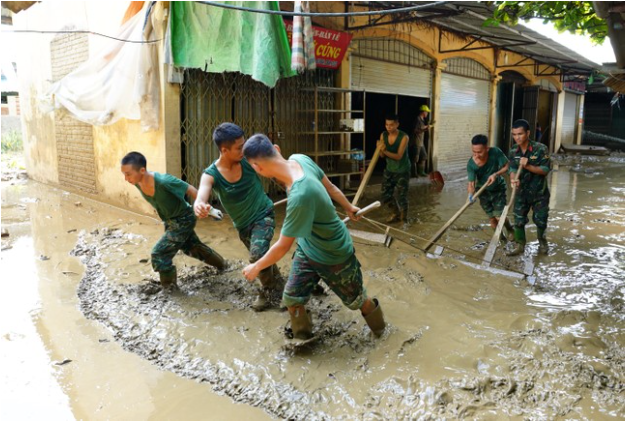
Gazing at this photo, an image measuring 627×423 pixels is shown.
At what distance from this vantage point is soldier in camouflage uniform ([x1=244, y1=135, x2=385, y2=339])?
282 cm

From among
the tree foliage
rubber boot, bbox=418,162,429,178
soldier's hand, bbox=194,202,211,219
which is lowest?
rubber boot, bbox=418,162,429,178

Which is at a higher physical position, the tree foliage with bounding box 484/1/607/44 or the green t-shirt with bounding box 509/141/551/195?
the tree foliage with bounding box 484/1/607/44

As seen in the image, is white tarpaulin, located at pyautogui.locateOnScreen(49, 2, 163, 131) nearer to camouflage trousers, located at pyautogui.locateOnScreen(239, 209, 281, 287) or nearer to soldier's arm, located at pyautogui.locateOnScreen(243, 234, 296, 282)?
camouflage trousers, located at pyautogui.locateOnScreen(239, 209, 281, 287)

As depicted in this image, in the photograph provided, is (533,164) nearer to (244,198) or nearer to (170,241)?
(244,198)

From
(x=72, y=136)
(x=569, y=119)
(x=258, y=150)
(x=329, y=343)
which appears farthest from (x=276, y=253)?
(x=569, y=119)

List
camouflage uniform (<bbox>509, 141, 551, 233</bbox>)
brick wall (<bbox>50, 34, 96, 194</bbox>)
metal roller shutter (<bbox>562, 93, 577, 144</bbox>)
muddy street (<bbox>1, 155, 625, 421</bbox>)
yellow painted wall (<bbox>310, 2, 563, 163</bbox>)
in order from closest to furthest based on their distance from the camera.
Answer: muddy street (<bbox>1, 155, 625, 421</bbox>)
camouflage uniform (<bbox>509, 141, 551, 233</bbox>)
brick wall (<bbox>50, 34, 96, 194</bbox>)
yellow painted wall (<bbox>310, 2, 563, 163</bbox>)
metal roller shutter (<bbox>562, 93, 577, 144</bbox>)

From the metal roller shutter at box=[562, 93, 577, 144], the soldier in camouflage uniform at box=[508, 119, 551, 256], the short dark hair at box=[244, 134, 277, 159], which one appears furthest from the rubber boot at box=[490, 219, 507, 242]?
the metal roller shutter at box=[562, 93, 577, 144]

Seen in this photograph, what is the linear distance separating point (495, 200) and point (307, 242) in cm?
357

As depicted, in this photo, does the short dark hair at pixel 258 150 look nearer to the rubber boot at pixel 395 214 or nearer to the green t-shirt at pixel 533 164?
the green t-shirt at pixel 533 164

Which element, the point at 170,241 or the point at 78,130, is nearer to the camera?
the point at 170,241

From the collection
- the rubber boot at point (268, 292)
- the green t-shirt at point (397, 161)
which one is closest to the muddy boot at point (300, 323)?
the rubber boot at point (268, 292)

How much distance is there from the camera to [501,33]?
12445 millimetres

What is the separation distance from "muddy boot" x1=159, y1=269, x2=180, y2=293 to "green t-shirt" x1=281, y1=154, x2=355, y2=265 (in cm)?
167

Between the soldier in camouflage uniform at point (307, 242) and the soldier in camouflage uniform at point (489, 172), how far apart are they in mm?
3129
